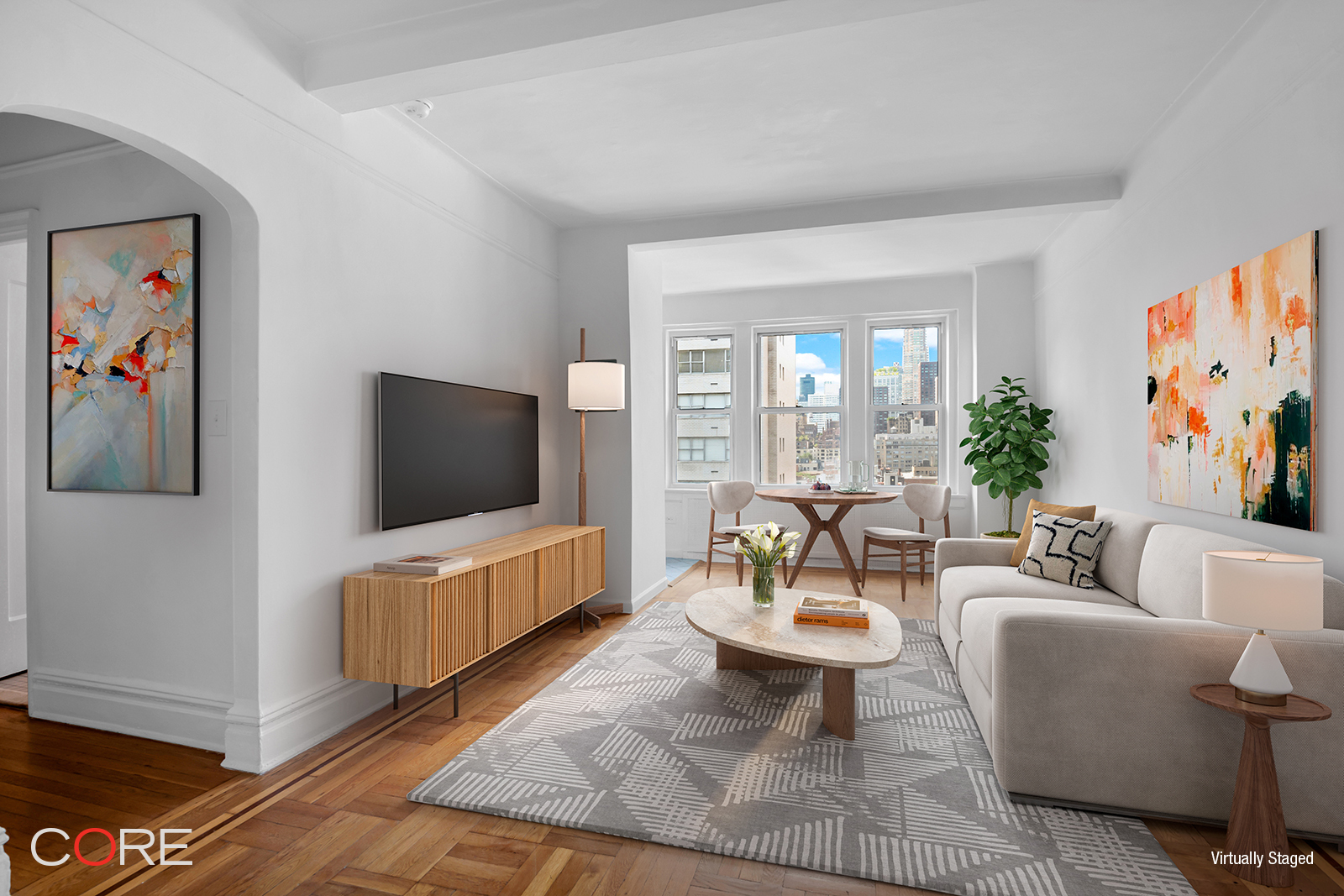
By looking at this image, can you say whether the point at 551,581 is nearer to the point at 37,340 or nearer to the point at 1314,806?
the point at 37,340

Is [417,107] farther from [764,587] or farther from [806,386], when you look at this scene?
[806,386]

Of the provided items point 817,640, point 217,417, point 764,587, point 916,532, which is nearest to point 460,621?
point 217,417

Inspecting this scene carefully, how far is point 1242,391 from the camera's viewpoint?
2773 millimetres

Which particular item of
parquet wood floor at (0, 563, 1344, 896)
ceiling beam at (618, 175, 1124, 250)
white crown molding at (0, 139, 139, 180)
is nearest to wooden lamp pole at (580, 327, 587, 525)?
ceiling beam at (618, 175, 1124, 250)

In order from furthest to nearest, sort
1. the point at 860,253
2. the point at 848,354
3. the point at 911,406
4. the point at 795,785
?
the point at 848,354
the point at 911,406
the point at 860,253
the point at 795,785

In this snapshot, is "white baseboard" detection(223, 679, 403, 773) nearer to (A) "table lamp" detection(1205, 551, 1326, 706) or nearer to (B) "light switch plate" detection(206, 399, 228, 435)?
(B) "light switch plate" detection(206, 399, 228, 435)

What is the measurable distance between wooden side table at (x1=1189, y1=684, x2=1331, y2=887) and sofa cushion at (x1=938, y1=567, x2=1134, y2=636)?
1182 mm

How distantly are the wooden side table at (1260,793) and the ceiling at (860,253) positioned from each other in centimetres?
320

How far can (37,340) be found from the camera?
2.98 m

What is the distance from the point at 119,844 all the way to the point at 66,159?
266cm

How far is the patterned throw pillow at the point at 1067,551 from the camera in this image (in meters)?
3.47

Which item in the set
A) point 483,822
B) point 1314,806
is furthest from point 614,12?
point 1314,806

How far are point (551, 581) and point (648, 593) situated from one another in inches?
53.9

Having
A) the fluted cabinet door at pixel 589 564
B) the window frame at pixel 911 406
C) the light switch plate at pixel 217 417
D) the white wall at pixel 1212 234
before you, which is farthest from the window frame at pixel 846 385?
the light switch plate at pixel 217 417
